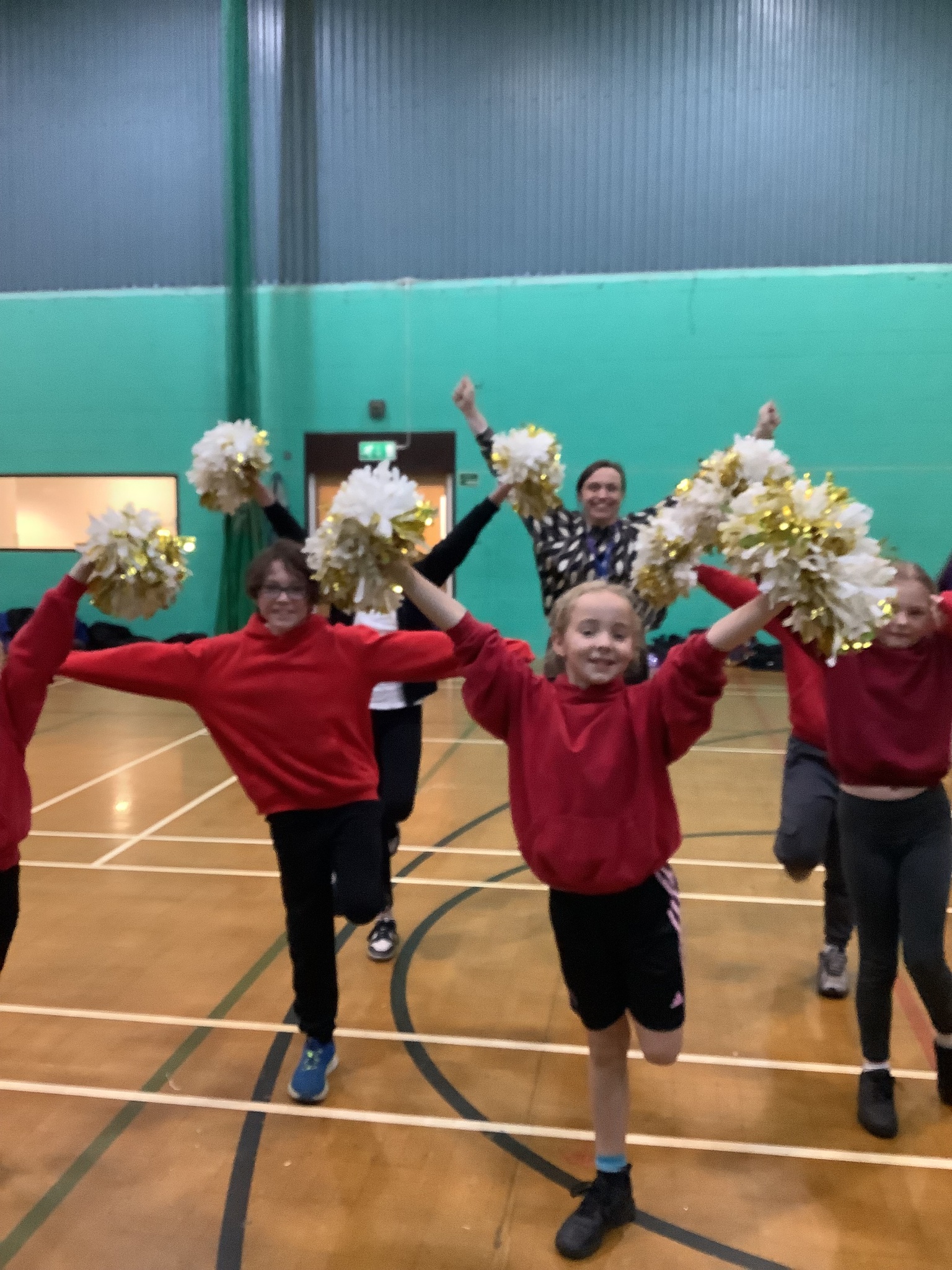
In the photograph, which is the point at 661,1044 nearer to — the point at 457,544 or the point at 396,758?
the point at 457,544

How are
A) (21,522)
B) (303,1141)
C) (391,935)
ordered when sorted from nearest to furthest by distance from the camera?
(303,1141), (391,935), (21,522)

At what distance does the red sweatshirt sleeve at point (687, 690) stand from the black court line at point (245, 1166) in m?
1.47

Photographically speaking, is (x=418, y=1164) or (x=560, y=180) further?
(x=560, y=180)

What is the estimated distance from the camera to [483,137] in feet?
35.8

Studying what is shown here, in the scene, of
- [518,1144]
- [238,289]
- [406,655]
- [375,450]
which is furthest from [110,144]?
[518,1144]

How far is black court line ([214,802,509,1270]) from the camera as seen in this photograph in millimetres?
2213

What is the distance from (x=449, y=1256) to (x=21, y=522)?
38.6 feet

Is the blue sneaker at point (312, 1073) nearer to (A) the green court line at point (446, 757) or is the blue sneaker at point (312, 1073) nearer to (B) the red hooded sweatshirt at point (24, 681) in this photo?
(B) the red hooded sweatshirt at point (24, 681)

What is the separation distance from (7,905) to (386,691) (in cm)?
153

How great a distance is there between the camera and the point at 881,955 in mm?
2668

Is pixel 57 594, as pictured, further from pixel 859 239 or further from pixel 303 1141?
pixel 859 239

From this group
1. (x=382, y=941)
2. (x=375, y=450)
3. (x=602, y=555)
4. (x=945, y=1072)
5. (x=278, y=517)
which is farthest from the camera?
(x=375, y=450)

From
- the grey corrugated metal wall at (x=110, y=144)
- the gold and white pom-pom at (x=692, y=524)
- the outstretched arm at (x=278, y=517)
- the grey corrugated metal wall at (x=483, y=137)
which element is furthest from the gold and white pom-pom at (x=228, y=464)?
the grey corrugated metal wall at (x=110, y=144)

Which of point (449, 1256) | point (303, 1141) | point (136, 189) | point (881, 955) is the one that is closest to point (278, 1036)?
point (303, 1141)
